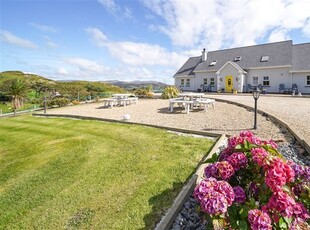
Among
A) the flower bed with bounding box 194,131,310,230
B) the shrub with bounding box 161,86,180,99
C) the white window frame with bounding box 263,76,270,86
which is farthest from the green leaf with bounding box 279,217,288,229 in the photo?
the white window frame with bounding box 263,76,270,86

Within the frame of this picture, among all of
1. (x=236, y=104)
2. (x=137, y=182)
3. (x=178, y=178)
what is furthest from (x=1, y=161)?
(x=236, y=104)

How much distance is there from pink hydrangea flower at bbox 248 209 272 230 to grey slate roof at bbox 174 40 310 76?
2563cm

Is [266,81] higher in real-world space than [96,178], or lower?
higher

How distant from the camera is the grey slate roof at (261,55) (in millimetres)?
23578

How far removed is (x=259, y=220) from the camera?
196 cm

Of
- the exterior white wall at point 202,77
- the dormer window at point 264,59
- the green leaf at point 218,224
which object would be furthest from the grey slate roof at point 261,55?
the green leaf at point 218,224

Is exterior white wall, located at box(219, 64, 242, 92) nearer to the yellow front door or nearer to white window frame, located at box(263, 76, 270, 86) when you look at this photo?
the yellow front door

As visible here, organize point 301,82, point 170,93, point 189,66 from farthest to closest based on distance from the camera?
point 189,66 → point 301,82 → point 170,93

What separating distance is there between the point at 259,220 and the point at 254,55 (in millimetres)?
28996

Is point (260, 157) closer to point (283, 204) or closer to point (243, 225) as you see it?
point (283, 204)

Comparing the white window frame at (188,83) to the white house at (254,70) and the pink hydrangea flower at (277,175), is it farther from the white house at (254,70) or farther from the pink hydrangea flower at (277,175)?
the pink hydrangea flower at (277,175)

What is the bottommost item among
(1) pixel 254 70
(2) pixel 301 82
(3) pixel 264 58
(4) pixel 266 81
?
(2) pixel 301 82

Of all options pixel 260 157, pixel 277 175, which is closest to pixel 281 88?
pixel 260 157

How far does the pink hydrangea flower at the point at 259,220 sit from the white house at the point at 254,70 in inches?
977
